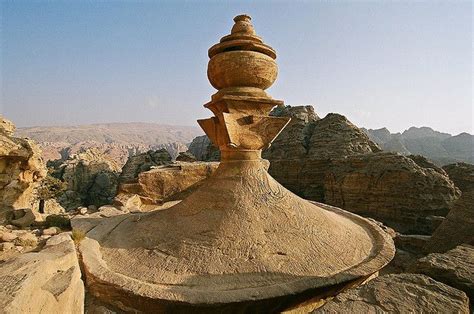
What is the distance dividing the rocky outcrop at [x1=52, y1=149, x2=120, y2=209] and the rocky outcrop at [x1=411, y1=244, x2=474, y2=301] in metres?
24.5

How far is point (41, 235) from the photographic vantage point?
3127 millimetres

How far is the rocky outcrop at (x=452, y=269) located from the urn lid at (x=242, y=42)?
263 centimetres

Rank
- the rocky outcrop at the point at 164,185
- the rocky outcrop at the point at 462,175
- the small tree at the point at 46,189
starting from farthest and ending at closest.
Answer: the rocky outcrop at the point at 462,175 < the small tree at the point at 46,189 < the rocky outcrop at the point at 164,185

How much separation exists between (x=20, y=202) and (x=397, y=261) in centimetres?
1053

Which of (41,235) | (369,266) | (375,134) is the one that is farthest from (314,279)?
(375,134)

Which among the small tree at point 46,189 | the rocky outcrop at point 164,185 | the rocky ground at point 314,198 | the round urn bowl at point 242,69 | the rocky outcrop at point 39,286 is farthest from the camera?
the small tree at point 46,189

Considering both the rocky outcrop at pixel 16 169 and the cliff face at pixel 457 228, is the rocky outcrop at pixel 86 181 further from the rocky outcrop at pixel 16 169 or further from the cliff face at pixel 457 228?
the cliff face at pixel 457 228

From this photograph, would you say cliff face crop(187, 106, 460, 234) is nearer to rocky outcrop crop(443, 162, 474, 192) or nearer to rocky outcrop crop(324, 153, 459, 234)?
rocky outcrop crop(324, 153, 459, 234)

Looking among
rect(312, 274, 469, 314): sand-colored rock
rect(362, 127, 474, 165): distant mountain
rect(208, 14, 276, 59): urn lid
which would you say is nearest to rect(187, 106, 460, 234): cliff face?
A: rect(208, 14, 276, 59): urn lid

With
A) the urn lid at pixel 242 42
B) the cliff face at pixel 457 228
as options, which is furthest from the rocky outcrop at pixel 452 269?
the cliff face at pixel 457 228

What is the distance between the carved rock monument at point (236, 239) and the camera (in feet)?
6.13

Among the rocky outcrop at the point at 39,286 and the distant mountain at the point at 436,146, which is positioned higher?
the distant mountain at the point at 436,146

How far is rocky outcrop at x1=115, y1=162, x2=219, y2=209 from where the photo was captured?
4.87 metres

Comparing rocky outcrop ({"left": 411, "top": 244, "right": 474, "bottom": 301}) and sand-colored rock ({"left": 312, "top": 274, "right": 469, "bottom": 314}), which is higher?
sand-colored rock ({"left": 312, "top": 274, "right": 469, "bottom": 314})
